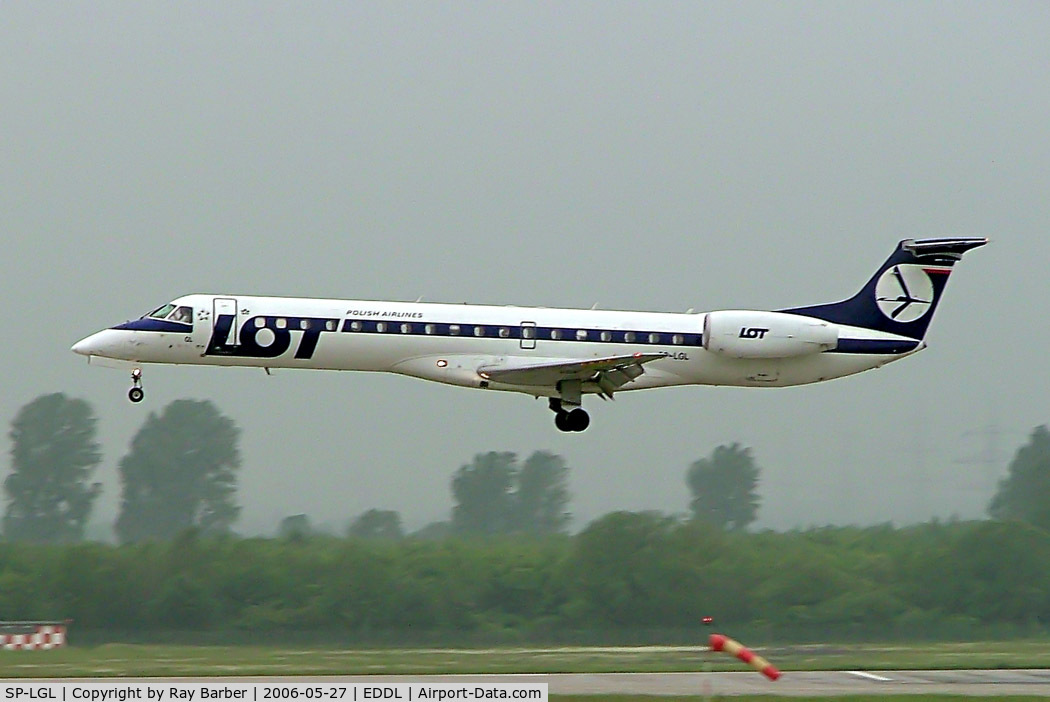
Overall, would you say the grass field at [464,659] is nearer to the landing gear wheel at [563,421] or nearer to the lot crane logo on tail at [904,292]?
the landing gear wheel at [563,421]

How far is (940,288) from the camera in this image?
116 feet

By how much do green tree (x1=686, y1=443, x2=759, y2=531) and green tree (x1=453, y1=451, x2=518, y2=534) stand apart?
187 inches

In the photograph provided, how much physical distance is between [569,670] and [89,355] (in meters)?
13.5

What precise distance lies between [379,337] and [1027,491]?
Answer: 1821cm

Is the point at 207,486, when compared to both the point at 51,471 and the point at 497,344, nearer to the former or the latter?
the point at 51,471

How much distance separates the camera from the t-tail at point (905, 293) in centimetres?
3494

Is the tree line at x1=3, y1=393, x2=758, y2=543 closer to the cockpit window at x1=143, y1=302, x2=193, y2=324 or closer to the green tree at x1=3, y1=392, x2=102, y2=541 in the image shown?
the green tree at x1=3, y1=392, x2=102, y2=541

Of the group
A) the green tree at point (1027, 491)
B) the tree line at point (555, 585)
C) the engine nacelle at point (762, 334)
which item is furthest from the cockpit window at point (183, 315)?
the green tree at point (1027, 491)

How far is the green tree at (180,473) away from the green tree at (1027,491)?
2023 centimetres

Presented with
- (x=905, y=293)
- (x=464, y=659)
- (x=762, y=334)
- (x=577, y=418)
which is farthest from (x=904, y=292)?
(x=464, y=659)

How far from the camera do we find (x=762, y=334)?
1313 inches

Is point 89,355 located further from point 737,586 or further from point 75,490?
point 737,586

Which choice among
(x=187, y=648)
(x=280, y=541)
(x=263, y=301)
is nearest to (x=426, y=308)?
(x=263, y=301)
